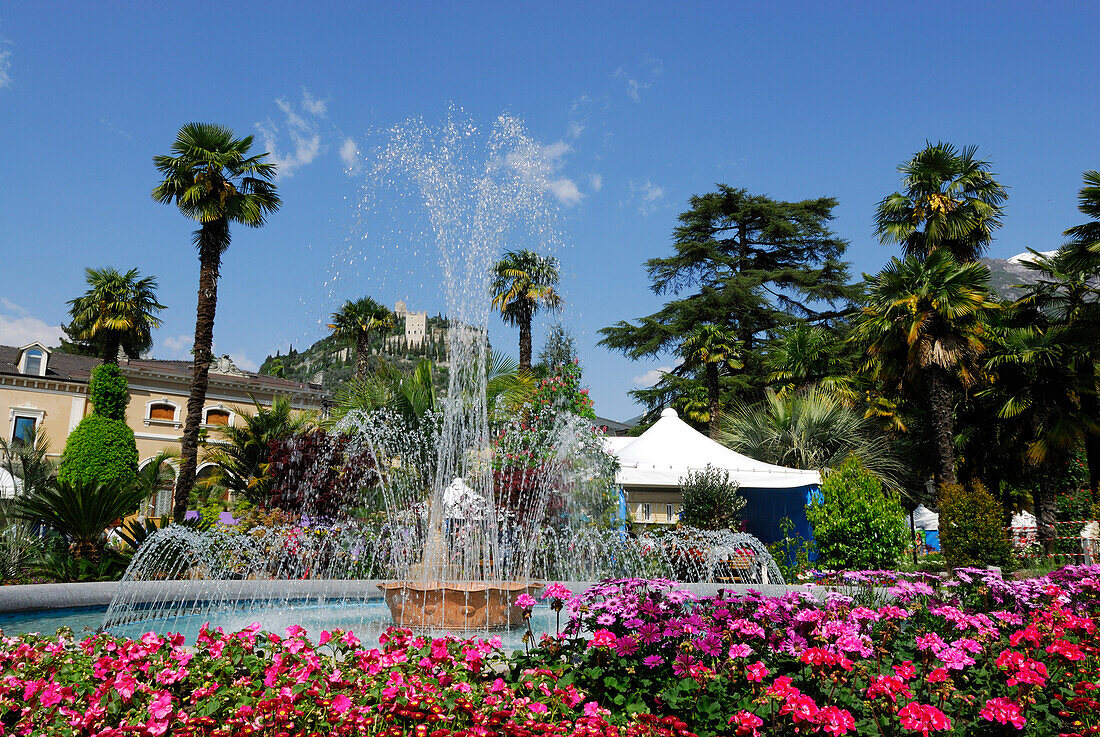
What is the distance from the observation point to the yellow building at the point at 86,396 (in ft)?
97.4

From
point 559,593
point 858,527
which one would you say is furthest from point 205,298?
point 559,593

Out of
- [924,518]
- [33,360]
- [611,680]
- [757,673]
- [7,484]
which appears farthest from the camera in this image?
[33,360]

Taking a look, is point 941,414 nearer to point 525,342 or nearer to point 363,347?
point 525,342

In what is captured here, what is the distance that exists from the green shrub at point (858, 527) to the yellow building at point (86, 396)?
876 inches

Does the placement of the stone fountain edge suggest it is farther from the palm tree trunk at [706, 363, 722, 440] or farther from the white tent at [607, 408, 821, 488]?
the palm tree trunk at [706, 363, 722, 440]

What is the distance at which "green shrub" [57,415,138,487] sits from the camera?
847 inches

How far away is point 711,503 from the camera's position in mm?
12617

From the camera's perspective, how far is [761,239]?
29.7 meters

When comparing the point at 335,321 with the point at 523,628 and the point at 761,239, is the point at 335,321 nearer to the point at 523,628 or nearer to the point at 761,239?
the point at 761,239

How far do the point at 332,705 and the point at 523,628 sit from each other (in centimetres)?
407

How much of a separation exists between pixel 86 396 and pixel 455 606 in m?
31.4

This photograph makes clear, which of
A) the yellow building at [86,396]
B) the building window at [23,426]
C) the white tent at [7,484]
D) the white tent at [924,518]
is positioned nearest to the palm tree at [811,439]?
the white tent at [924,518]

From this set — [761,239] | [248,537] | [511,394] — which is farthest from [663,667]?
[761,239]

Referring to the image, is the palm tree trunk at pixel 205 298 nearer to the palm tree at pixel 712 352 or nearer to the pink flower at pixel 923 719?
→ the pink flower at pixel 923 719
